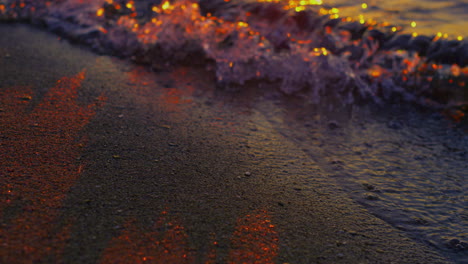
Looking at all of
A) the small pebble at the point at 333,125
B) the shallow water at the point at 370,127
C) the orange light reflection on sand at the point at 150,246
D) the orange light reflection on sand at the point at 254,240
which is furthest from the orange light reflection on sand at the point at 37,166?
the small pebble at the point at 333,125

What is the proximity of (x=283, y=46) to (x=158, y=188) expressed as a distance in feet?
8.02

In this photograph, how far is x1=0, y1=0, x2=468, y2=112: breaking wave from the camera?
3.20 m

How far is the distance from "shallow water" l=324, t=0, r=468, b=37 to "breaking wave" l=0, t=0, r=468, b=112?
214 mm

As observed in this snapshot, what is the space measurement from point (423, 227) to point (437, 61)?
220 centimetres

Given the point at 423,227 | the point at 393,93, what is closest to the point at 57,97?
the point at 423,227

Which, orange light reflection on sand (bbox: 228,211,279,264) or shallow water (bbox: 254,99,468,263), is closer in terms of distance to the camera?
orange light reflection on sand (bbox: 228,211,279,264)

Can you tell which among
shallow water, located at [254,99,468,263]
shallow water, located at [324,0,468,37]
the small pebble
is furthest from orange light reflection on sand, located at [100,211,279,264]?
shallow water, located at [324,0,468,37]

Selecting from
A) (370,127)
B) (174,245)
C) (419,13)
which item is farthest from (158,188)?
(419,13)

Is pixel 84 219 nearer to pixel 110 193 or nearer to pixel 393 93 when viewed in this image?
pixel 110 193

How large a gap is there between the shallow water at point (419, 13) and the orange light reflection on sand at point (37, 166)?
320cm

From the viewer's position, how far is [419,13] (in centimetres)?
441

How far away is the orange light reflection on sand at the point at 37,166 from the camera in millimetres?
1345

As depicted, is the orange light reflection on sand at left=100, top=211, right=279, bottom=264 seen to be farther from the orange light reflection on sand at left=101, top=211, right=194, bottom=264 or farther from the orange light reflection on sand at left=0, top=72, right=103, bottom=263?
the orange light reflection on sand at left=0, top=72, right=103, bottom=263

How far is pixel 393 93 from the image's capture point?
3.21m
